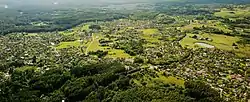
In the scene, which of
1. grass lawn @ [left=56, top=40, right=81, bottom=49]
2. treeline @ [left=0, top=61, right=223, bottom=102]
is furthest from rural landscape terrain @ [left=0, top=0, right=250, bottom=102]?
grass lawn @ [left=56, top=40, right=81, bottom=49]

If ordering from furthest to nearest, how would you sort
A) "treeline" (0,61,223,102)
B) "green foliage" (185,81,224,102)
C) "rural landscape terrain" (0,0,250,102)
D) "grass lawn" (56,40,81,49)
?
"grass lawn" (56,40,81,49) → "rural landscape terrain" (0,0,250,102) → "treeline" (0,61,223,102) → "green foliage" (185,81,224,102)

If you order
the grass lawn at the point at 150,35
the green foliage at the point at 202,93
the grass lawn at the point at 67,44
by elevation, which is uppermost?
the green foliage at the point at 202,93

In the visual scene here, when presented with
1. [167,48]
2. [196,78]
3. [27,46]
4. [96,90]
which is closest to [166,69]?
[196,78]

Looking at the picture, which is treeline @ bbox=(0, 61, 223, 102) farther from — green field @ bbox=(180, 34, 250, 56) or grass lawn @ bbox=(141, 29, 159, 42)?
grass lawn @ bbox=(141, 29, 159, 42)

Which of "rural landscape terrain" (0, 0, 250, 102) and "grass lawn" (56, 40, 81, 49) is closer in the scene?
"rural landscape terrain" (0, 0, 250, 102)

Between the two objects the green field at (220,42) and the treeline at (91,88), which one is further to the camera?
the green field at (220,42)

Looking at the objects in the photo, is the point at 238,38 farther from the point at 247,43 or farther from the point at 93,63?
the point at 93,63

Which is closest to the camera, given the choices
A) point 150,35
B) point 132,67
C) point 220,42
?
point 132,67

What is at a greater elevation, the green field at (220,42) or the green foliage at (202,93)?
the green foliage at (202,93)

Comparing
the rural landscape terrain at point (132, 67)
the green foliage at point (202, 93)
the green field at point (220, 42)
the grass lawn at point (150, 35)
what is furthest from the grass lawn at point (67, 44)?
the green foliage at point (202, 93)

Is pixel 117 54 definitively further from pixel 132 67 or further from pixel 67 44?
pixel 67 44

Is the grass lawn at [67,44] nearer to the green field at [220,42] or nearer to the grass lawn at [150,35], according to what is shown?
the grass lawn at [150,35]

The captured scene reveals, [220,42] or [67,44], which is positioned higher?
[220,42]

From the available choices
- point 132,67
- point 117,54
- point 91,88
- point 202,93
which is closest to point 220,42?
point 117,54
